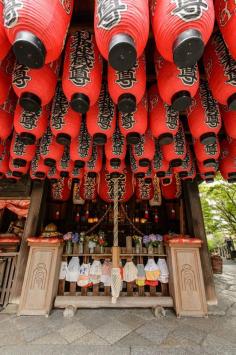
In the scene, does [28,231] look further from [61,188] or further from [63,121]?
[63,121]

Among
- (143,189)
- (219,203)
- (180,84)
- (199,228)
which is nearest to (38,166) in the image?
(143,189)

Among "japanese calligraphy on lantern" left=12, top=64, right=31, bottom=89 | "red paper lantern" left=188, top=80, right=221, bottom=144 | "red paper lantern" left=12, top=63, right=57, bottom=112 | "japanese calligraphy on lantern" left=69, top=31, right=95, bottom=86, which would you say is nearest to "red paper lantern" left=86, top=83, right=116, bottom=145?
"japanese calligraphy on lantern" left=69, top=31, right=95, bottom=86

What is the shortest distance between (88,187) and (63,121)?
12.8 ft

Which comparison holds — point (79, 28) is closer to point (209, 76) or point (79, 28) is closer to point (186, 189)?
point (209, 76)

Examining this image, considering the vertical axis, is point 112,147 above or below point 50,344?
above

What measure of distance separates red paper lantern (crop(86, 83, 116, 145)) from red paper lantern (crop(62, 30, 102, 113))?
2.28ft

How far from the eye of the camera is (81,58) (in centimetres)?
236

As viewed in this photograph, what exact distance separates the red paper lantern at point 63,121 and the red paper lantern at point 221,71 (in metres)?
2.01

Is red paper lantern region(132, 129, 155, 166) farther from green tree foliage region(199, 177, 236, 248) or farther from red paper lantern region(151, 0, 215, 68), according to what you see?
green tree foliage region(199, 177, 236, 248)

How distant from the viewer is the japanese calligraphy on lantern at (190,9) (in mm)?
1476

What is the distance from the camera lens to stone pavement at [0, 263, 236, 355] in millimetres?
3227

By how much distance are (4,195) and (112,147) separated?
14.9ft

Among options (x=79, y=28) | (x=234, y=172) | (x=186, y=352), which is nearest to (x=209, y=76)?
(x=79, y=28)

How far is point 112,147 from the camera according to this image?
3916 millimetres
